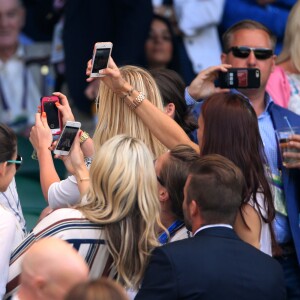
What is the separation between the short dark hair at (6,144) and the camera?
4.79 meters

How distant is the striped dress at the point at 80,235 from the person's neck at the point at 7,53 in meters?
3.67

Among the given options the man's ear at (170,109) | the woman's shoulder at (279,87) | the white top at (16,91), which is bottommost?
the white top at (16,91)

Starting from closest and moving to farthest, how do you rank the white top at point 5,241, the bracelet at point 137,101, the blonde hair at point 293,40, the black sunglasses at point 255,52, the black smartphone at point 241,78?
the white top at point 5,241 < the bracelet at point 137,101 < the black smartphone at point 241,78 < the black sunglasses at point 255,52 < the blonde hair at point 293,40

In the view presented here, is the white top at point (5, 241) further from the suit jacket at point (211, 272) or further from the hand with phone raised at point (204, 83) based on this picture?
the hand with phone raised at point (204, 83)

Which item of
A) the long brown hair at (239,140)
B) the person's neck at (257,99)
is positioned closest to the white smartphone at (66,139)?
the long brown hair at (239,140)

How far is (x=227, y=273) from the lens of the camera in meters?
4.06

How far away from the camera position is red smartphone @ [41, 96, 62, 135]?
504 cm

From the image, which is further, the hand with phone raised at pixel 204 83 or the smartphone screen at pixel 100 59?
the hand with phone raised at pixel 204 83

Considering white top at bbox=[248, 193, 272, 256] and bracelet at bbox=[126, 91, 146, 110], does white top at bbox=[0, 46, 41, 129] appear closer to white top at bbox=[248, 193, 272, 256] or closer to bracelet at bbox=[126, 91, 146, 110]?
bracelet at bbox=[126, 91, 146, 110]

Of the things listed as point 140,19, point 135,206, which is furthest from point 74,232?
point 140,19

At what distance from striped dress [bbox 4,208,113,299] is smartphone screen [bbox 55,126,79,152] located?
1.89 ft

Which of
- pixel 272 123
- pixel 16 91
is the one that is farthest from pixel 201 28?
pixel 272 123

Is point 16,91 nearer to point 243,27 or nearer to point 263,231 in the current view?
point 243,27

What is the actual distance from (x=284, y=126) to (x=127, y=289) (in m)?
1.59
